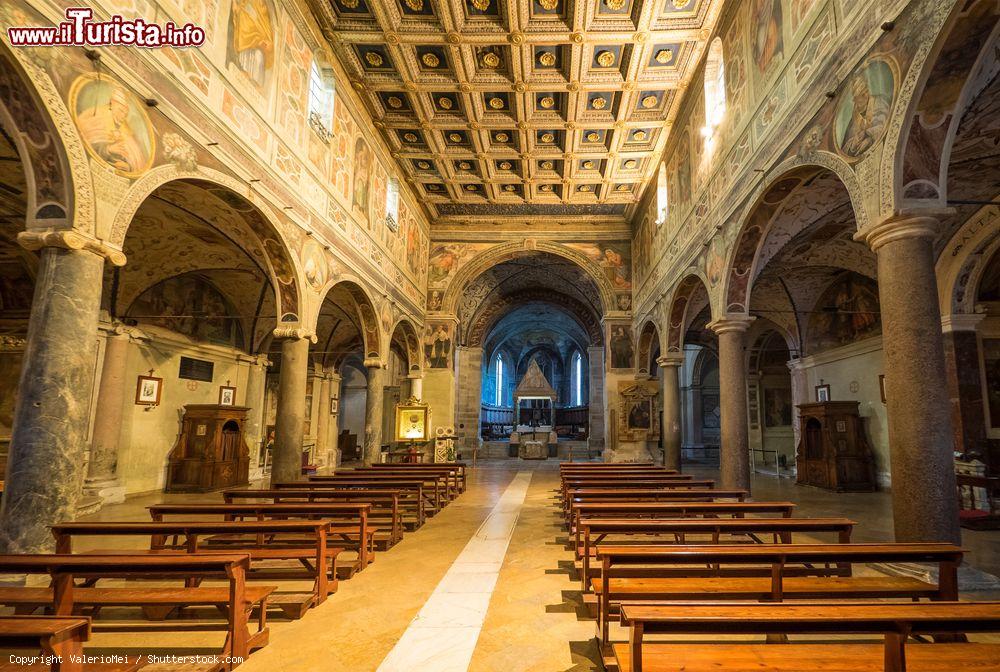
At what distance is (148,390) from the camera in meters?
12.6

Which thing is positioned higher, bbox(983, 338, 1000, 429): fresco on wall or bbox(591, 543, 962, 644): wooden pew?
bbox(983, 338, 1000, 429): fresco on wall

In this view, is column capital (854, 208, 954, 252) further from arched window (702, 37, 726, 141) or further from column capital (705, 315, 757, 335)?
arched window (702, 37, 726, 141)

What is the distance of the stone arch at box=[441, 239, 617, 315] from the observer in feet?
68.1

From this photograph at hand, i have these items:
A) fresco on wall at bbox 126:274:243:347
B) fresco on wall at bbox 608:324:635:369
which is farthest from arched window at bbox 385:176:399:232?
fresco on wall at bbox 608:324:635:369

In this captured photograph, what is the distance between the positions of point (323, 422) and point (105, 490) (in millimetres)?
10343

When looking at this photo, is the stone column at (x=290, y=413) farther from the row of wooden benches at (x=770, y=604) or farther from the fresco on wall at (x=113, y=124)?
the row of wooden benches at (x=770, y=604)

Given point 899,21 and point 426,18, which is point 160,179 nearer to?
point 426,18

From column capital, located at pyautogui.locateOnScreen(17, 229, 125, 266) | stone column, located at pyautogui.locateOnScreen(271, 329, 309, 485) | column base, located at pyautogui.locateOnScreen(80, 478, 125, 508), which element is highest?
column capital, located at pyautogui.locateOnScreen(17, 229, 125, 266)

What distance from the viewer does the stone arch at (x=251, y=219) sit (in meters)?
5.84

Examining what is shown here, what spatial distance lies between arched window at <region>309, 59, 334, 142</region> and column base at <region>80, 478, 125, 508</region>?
337 inches

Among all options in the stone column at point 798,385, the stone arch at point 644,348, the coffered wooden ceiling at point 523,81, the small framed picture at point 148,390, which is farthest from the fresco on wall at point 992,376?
the small framed picture at point 148,390

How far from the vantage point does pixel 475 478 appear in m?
16.4

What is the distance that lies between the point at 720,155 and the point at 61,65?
10.4 m

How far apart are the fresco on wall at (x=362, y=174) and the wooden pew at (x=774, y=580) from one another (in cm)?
1153
